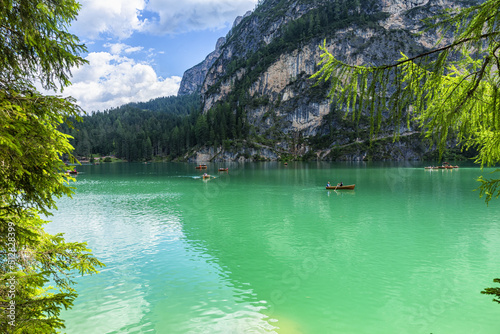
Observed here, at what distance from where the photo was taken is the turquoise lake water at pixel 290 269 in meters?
Answer: 11.9

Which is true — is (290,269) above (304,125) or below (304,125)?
below

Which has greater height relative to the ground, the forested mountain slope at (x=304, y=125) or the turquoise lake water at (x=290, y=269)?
the forested mountain slope at (x=304, y=125)

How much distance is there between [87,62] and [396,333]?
13.4 m

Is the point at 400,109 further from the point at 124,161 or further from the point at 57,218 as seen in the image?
the point at 124,161

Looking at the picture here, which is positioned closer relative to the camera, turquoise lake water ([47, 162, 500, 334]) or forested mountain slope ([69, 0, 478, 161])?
turquoise lake water ([47, 162, 500, 334])

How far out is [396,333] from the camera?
1081cm

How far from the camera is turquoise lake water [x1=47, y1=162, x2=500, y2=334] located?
11.9 meters

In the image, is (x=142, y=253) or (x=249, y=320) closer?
(x=249, y=320)

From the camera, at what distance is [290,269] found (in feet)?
55.5

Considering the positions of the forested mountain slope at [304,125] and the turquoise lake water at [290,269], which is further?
the forested mountain slope at [304,125]

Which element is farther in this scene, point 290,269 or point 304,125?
point 304,125

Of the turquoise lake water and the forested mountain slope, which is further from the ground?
the forested mountain slope

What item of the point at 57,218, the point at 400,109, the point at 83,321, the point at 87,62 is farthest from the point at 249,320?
the point at 57,218

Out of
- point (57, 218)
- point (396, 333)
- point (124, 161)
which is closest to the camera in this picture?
point (396, 333)
